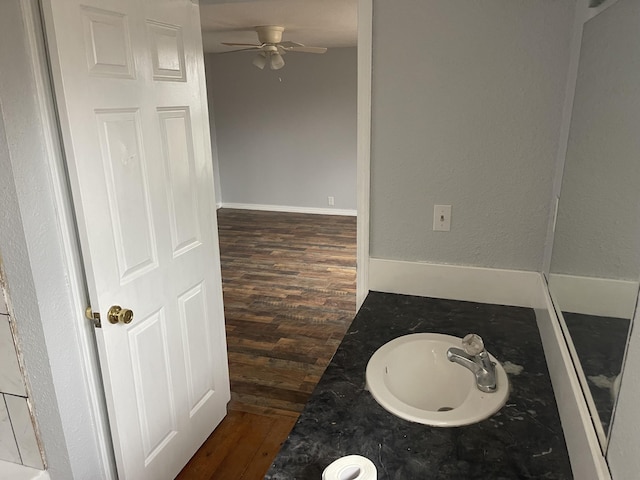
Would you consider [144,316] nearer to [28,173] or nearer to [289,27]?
[28,173]

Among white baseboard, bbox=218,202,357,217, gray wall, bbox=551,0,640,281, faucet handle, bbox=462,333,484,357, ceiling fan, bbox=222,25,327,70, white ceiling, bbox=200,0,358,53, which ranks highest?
white ceiling, bbox=200,0,358,53

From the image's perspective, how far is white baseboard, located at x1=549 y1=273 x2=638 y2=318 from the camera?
2.72ft

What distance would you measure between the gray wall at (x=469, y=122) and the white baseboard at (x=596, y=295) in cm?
37

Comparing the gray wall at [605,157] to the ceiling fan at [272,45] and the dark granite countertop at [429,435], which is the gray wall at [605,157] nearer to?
the dark granite countertop at [429,435]

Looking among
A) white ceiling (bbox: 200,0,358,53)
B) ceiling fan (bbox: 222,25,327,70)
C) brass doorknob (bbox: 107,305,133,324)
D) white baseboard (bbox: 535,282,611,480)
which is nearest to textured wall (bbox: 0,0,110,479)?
brass doorknob (bbox: 107,305,133,324)

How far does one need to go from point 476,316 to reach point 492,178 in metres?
0.51

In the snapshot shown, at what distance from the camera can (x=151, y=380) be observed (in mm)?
1848

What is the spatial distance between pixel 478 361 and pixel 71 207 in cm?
131

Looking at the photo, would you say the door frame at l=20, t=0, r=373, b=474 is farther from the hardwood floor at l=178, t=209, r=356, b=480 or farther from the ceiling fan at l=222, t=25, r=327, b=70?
the ceiling fan at l=222, t=25, r=327, b=70

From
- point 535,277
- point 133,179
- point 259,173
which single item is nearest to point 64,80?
point 133,179

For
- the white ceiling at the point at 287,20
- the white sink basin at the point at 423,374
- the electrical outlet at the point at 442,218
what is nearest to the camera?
the white sink basin at the point at 423,374

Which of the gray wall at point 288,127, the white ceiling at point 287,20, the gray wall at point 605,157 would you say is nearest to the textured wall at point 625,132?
the gray wall at point 605,157

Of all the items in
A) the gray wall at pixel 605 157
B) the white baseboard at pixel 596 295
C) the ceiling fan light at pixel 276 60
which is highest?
the ceiling fan light at pixel 276 60

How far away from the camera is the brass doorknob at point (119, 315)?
5.20ft
